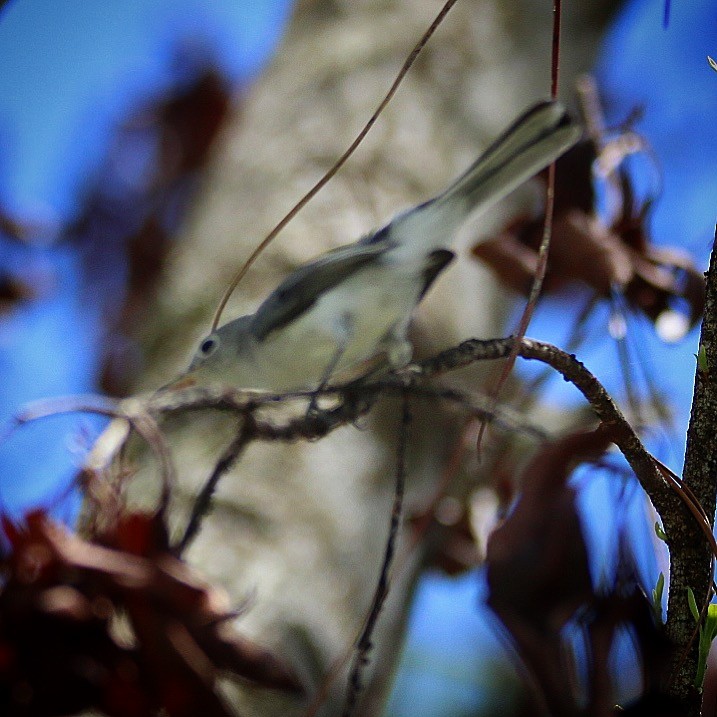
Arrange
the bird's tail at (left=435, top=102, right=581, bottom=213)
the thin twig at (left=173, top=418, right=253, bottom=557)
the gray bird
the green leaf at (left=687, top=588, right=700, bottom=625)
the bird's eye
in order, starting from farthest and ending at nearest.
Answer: the bird's eye < the gray bird < the bird's tail at (left=435, top=102, right=581, bottom=213) < the thin twig at (left=173, top=418, right=253, bottom=557) < the green leaf at (left=687, top=588, right=700, bottom=625)

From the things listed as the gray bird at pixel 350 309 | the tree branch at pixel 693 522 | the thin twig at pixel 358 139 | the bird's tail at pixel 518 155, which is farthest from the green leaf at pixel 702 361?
the gray bird at pixel 350 309

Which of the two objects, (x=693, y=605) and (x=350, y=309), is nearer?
(x=693, y=605)

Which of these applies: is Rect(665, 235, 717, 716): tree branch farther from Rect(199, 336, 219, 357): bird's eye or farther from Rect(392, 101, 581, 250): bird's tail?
Rect(199, 336, 219, 357): bird's eye

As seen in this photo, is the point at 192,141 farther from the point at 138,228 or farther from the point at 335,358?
the point at 335,358

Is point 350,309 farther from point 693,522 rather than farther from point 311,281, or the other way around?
point 693,522

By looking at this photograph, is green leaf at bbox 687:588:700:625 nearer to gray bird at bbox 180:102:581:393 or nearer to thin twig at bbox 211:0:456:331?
thin twig at bbox 211:0:456:331

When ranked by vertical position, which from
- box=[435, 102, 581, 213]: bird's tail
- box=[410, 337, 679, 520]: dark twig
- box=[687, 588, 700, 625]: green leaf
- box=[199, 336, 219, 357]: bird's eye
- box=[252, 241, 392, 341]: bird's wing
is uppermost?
box=[435, 102, 581, 213]: bird's tail

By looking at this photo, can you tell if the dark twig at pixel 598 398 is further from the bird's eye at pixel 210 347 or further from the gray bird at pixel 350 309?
the bird's eye at pixel 210 347

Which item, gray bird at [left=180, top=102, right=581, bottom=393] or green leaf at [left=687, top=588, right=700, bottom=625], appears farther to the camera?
gray bird at [left=180, top=102, right=581, bottom=393]

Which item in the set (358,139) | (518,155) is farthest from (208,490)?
(518,155)

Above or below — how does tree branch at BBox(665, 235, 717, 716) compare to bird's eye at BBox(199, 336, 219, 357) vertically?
below

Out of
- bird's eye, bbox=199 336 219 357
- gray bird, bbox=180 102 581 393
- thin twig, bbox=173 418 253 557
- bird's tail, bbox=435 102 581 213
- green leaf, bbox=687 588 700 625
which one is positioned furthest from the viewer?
bird's eye, bbox=199 336 219 357

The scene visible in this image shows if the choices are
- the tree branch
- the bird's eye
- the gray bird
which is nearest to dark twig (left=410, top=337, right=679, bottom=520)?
the tree branch

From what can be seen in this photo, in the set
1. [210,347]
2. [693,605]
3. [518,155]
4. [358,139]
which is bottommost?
[693,605]
